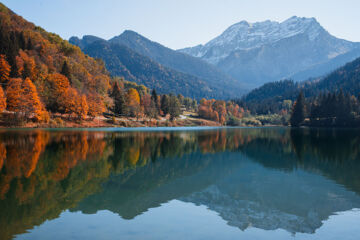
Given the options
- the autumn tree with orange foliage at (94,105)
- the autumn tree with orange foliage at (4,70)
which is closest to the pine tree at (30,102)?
→ the autumn tree with orange foliage at (4,70)

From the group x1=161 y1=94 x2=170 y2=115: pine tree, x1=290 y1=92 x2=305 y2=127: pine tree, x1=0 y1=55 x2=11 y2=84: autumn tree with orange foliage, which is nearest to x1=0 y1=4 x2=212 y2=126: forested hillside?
x1=0 y1=55 x2=11 y2=84: autumn tree with orange foliage

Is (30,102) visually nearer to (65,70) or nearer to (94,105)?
(94,105)

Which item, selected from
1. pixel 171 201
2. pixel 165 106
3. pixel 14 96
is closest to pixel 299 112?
pixel 165 106

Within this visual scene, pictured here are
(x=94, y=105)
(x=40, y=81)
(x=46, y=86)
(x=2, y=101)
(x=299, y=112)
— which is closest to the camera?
(x=2, y=101)

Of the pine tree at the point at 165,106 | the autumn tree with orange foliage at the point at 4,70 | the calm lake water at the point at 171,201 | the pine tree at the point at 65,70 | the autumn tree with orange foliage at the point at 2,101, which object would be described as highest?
the pine tree at the point at 65,70

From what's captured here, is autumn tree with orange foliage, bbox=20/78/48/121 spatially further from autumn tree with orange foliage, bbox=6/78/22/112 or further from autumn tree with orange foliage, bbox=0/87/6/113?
autumn tree with orange foliage, bbox=0/87/6/113

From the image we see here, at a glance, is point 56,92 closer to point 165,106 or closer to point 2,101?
point 2,101

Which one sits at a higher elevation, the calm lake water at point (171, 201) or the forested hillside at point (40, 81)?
the forested hillside at point (40, 81)

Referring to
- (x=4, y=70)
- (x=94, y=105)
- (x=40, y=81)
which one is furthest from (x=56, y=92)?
(x=4, y=70)

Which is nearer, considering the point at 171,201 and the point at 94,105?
the point at 171,201

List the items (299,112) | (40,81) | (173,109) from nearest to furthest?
(40,81) < (299,112) < (173,109)

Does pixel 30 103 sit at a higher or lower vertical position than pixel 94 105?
lower

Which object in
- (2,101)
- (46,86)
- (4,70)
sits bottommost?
(2,101)

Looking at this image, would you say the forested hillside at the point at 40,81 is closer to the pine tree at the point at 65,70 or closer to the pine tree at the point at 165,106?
the pine tree at the point at 65,70
